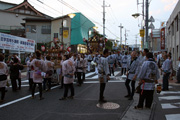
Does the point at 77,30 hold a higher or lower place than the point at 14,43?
higher

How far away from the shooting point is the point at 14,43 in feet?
47.3

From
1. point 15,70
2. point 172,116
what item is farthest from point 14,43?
point 172,116

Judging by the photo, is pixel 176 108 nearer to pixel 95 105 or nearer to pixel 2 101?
pixel 95 105

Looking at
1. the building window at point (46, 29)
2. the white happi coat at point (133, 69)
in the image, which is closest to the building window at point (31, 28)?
the building window at point (46, 29)

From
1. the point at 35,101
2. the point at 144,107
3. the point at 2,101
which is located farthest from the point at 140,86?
the point at 2,101

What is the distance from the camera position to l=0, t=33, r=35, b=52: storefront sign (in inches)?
508

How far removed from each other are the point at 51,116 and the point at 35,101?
6.68 ft

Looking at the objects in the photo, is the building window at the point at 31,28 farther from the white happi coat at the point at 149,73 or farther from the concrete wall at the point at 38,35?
the white happi coat at the point at 149,73

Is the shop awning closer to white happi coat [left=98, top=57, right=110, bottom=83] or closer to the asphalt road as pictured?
the asphalt road

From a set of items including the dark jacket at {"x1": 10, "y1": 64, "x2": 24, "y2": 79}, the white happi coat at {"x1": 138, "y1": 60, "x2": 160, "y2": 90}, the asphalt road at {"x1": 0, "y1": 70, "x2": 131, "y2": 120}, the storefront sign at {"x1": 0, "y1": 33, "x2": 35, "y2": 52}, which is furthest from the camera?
the storefront sign at {"x1": 0, "y1": 33, "x2": 35, "y2": 52}

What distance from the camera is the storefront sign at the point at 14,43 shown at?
12904mm

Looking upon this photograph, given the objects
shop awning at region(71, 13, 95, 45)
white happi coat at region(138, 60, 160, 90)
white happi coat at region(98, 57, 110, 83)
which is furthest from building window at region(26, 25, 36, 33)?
white happi coat at region(138, 60, 160, 90)

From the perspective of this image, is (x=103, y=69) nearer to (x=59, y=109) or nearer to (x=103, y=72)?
(x=103, y=72)

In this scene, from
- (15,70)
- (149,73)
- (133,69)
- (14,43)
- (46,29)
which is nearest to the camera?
(149,73)
